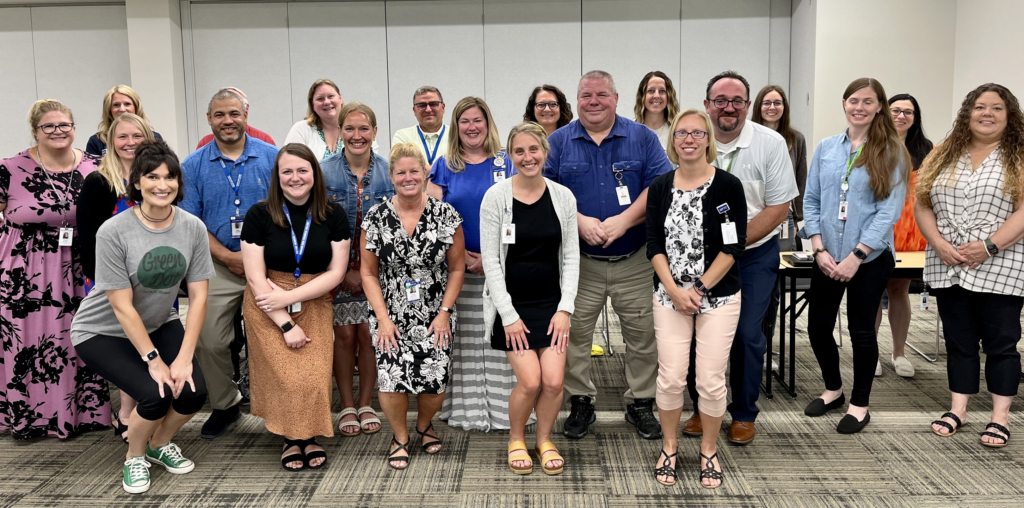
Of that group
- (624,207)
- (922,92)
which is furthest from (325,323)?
(922,92)

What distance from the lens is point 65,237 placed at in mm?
2979

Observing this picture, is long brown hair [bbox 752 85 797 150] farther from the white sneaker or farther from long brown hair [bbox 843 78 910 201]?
the white sneaker

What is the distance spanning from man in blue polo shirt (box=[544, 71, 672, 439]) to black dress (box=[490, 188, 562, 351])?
30cm

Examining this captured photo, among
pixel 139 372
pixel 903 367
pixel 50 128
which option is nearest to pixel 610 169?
pixel 139 372

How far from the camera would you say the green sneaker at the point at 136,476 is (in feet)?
8.34

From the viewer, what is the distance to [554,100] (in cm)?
375

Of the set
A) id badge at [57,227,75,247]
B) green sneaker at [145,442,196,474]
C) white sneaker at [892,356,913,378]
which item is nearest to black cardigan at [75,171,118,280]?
id badge at [57,227,75,247]

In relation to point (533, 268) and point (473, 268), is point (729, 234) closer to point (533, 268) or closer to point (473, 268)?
point (533, 268)

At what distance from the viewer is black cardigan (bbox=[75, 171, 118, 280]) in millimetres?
2775

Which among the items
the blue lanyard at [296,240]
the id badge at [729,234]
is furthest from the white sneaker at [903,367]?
the blue lanyard at [296,240]

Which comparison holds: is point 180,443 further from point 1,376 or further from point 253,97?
point 253,97

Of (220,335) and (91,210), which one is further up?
(91,210)

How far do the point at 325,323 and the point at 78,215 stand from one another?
3.76 feet

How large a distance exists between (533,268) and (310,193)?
101 cm
